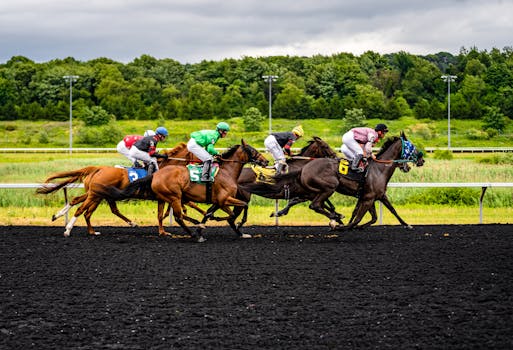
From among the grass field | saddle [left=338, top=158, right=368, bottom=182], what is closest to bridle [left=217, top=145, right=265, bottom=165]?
saddle [left=338, top=158, right=368, bottom=182]

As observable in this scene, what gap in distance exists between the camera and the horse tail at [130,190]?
12172 mm

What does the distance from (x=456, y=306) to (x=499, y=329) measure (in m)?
0.92

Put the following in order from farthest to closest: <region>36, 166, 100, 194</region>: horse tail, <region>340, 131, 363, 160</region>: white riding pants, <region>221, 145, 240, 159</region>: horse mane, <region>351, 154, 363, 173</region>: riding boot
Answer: <region>36, 166, 100, 194</region>: horse tail, <region>340, 131, 363, 160</region>: white riding pants, <region>351, 154, 363, 173</region>: riding boot, <region>221, 145, 240, 159</region>: horse mane

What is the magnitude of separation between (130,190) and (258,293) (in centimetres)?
522

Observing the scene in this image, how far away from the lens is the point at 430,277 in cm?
830

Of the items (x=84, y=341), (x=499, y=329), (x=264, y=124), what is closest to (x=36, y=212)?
(x=84, y=341)

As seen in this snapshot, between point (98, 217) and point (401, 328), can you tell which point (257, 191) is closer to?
point (98, 217)

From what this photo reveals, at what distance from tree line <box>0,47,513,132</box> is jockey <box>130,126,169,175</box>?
43108 mm

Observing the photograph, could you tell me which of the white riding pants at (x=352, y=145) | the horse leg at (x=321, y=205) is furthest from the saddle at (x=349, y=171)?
the horse leg at (x=321, y=205)

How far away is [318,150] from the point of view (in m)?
13.4

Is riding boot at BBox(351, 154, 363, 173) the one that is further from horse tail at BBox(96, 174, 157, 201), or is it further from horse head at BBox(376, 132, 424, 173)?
horse tail at BBox(96, 174, 157, 201)

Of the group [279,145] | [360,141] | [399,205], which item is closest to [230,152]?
[279,145]

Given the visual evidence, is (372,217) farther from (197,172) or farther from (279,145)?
(197,172)

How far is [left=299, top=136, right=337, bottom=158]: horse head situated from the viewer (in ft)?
43.5
